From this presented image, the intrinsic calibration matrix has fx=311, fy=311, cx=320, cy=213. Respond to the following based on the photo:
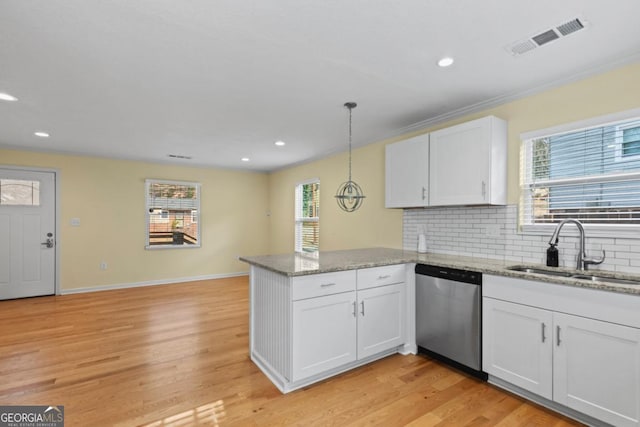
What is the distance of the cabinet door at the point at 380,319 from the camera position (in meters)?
2.66

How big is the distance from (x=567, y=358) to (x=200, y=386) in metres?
2.58

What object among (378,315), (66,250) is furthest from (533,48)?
(66,250)

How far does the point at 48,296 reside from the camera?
5152 mm

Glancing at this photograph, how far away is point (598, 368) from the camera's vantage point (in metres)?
1.86

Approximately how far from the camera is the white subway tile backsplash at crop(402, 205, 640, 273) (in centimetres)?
226

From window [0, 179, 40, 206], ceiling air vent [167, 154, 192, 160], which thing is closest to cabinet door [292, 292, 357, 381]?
ceiling air vent [167, 154, 192, 160]

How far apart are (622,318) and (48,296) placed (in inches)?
281

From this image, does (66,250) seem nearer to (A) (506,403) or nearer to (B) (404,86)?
(B) (404,86)

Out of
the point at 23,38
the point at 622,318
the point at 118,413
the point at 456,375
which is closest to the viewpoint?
the point at 622,318

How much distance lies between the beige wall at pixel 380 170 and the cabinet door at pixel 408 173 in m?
0.49

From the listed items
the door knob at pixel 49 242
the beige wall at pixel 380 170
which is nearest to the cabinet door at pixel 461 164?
the beige wall at pixel 380 170

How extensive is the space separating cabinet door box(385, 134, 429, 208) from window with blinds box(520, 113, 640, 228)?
867 millimetres

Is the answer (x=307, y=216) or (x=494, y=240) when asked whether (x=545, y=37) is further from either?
(x=307, y=216)

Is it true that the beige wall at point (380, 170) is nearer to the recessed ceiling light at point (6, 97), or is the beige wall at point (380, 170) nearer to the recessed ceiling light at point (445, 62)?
the recessed ceiling light at point (445, 62)
